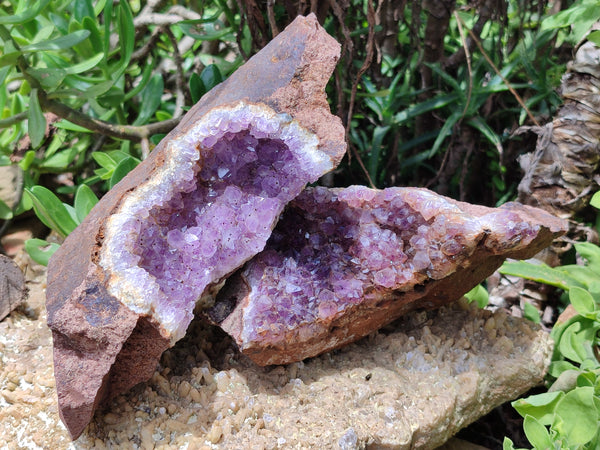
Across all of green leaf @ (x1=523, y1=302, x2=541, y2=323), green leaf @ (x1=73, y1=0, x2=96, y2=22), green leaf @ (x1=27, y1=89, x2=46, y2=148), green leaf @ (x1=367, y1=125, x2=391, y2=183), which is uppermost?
green leaf @ (x1=73, y1=0, x2=96, y2=22)

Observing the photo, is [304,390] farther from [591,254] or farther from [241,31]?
[241,31]

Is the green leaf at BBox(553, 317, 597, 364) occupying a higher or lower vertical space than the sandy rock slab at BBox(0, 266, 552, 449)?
lower

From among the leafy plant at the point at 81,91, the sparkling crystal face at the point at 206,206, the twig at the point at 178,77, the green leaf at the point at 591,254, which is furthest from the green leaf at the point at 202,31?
the green leaf at the point at 591,254

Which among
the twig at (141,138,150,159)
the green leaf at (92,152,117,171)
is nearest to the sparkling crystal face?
the green leaf at (92,152,117,171)

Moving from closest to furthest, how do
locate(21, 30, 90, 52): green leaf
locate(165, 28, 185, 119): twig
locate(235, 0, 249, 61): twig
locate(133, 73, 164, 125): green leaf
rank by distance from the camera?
locate(21, 30, 90, 52): green leaf
locate(235, 0, 249, 61): twig
locate(133, 73, 164, 125): green leaf
locate(165, 28, 185, 119): twig

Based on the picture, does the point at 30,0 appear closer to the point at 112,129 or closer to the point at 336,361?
the point at 112,129

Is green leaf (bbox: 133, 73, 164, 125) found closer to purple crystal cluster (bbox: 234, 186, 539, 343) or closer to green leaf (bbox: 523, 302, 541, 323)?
purple crystal cluster (bbox: 234, 186, 539, 343)
